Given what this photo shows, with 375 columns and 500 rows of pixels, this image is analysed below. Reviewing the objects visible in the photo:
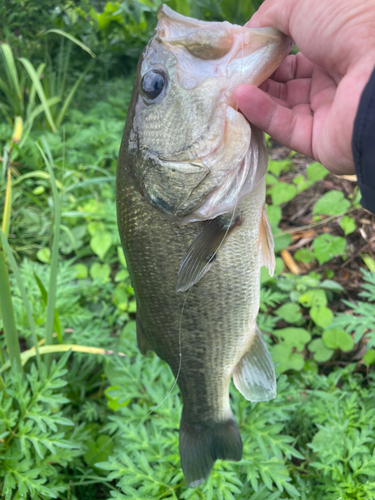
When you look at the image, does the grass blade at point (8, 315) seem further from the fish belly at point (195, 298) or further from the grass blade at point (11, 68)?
the grass blade at point (11, 68)

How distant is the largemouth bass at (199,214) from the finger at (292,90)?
26 centimetres

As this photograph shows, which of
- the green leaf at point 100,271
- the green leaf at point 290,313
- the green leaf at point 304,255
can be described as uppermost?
the green leaf at point 304,255

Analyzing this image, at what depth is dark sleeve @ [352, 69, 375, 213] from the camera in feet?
2.40

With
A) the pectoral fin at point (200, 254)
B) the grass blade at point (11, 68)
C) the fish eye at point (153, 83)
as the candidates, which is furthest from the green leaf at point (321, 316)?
the grass blade at point (11, 68)

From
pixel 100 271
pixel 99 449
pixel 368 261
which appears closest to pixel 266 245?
pixel 99 449

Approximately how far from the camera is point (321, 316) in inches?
76.4

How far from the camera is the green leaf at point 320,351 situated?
1866 millimetres

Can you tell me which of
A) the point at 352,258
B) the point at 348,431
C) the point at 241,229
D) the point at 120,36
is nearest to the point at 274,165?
the point at 352,258

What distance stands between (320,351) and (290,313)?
27 cm

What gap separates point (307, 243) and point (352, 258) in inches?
13.7

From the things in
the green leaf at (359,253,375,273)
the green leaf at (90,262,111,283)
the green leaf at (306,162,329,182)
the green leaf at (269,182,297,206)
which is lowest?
the green leaf at (90,262,111,283)

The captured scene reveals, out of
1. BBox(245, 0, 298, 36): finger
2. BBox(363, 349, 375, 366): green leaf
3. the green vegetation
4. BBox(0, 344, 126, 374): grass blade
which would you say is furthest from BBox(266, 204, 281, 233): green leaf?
BBox(245, 0, 298, 36): finger

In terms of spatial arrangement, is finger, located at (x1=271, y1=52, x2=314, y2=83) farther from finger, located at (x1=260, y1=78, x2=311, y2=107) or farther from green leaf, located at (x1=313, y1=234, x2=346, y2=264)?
green leaf, located at (x1=313, y1=234, x2=346, y2=264)

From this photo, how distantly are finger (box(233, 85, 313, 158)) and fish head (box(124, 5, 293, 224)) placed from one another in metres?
0.03
